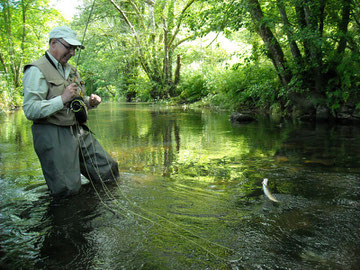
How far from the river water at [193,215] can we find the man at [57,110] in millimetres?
350

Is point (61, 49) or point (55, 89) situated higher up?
point (61, 49)

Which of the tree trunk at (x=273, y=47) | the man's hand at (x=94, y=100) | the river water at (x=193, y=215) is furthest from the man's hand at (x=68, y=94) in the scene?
the tree trunk at (x=273, y=47)

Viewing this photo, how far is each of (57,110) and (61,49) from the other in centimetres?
68

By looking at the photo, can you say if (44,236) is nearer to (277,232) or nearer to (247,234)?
(247,234)

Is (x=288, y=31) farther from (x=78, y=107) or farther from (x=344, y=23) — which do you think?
(x=78, y=107)

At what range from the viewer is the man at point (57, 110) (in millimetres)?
3420

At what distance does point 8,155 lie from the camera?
649 centimetres

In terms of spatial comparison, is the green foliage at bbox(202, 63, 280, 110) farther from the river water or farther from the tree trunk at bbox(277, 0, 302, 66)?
the river water

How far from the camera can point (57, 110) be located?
3.43 metres

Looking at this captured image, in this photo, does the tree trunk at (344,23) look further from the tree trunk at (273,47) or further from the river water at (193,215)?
the river water at (193,215)

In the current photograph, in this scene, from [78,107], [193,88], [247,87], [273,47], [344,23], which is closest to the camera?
[78,107]

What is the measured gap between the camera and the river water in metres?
2.49

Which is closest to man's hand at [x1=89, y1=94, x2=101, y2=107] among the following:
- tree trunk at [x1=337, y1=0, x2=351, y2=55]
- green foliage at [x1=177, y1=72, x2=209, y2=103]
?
tree trunk at [x1=337, y1=0, x2=351, y2=55]

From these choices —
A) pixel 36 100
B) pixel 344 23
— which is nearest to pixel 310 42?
pixel 344 23
